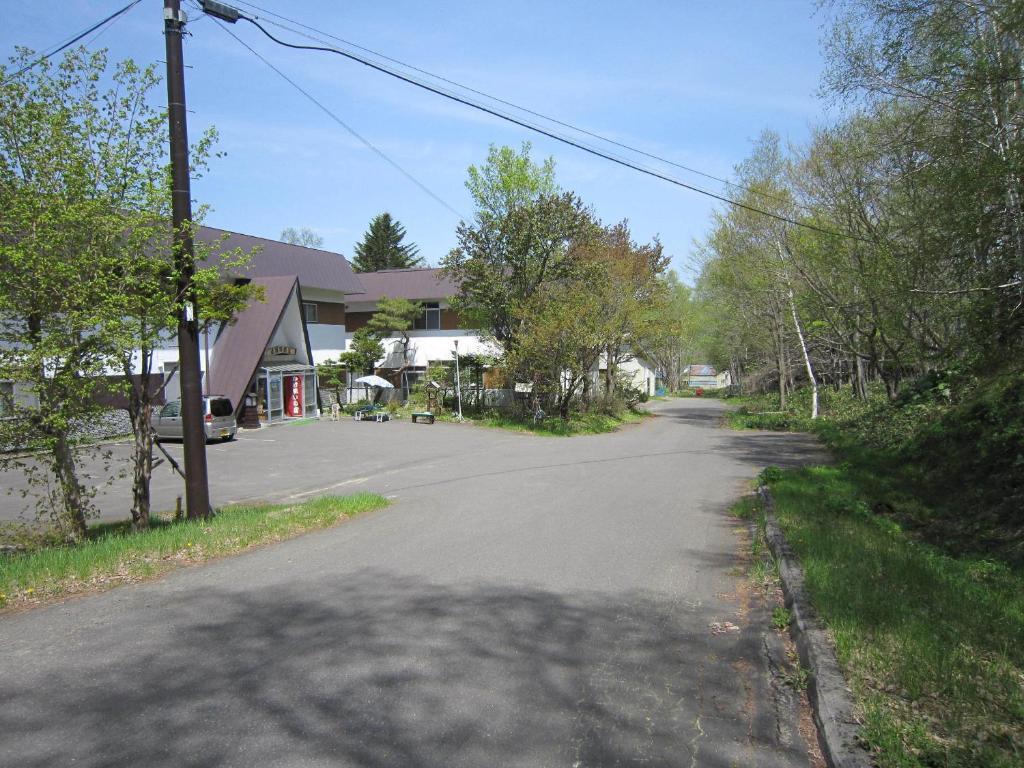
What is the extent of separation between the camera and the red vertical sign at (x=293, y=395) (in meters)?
32.2

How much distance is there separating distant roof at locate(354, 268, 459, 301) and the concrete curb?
34.6m

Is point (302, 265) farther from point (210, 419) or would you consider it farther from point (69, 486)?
point (69, 486)

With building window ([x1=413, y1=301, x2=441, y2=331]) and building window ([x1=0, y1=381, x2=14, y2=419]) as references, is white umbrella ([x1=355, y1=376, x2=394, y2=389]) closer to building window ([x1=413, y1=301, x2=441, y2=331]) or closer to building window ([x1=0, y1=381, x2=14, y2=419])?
building window ([x1=413, y1=301, x2=441, y2=331])

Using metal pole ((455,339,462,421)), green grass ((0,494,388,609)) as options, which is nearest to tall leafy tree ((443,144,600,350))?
metal pole ((455,339,462,421))

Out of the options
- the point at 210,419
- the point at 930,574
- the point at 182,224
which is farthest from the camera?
the point at 210,419

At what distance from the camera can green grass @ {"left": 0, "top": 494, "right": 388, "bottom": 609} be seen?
6703 millimetres

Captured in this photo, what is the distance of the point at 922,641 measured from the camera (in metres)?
4.74

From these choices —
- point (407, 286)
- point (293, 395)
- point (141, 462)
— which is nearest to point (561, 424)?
point (293, 395)

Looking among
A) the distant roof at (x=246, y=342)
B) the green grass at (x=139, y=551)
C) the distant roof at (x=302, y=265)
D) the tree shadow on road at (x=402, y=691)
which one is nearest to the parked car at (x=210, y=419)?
the distant roof at (x=246, y=342)

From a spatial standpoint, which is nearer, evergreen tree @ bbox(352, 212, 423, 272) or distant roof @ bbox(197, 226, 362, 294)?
distant roof @ bbox(197, 226, 362, 294)

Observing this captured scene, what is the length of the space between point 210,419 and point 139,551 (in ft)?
57.0

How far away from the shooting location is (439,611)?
582 cm

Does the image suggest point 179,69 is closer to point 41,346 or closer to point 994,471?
point 41,346

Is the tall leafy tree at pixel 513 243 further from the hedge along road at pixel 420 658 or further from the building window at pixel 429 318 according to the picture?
the hedge along road at pixel 420 658
